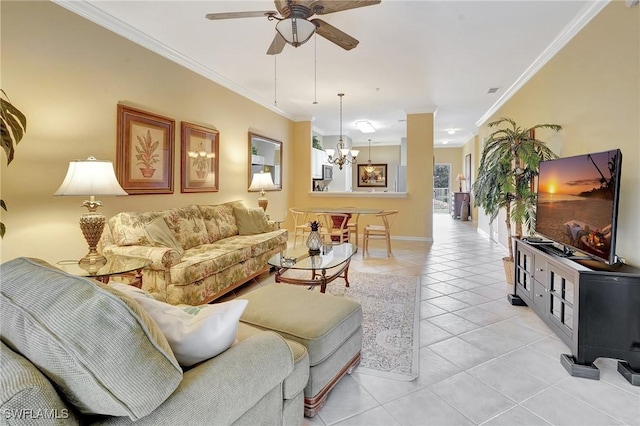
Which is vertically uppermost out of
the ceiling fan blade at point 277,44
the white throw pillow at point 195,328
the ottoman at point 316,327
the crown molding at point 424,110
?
the crown molding at point 424,110

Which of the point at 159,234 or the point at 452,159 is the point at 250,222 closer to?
the point at 159,234

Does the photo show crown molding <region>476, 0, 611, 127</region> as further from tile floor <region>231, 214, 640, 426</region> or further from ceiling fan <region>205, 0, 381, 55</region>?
tile floor <region>231, 214, 640, 426</region>

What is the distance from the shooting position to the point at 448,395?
1.84 meters

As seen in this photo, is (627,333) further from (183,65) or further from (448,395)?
(183,65)

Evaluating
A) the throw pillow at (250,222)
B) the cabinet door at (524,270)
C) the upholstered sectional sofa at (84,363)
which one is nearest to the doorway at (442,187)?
the throw pillow at (250,222)

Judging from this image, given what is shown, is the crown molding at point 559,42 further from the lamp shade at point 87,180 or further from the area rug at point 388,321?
the lamp shade at point 87,180

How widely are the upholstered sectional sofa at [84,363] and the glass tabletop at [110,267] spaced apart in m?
1.41

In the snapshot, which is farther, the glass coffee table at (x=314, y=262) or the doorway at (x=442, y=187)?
the doorway at (x=442, y=187)

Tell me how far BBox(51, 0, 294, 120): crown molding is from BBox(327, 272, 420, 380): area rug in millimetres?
3253

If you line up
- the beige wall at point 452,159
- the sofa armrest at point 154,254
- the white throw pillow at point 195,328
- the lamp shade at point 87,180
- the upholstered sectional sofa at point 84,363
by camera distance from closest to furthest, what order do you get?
the upholstered sectional sofa at point 84,363
the white throw pillow at point 195,328
the lamp shade at point 87,180
the sofa armrest at point 154,254
the beige wall at point 452,159

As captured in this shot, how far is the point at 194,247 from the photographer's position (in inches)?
146

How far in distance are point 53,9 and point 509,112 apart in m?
5.98

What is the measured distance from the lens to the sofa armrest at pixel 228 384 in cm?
90

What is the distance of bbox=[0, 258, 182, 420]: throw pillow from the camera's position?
0.77 meters
